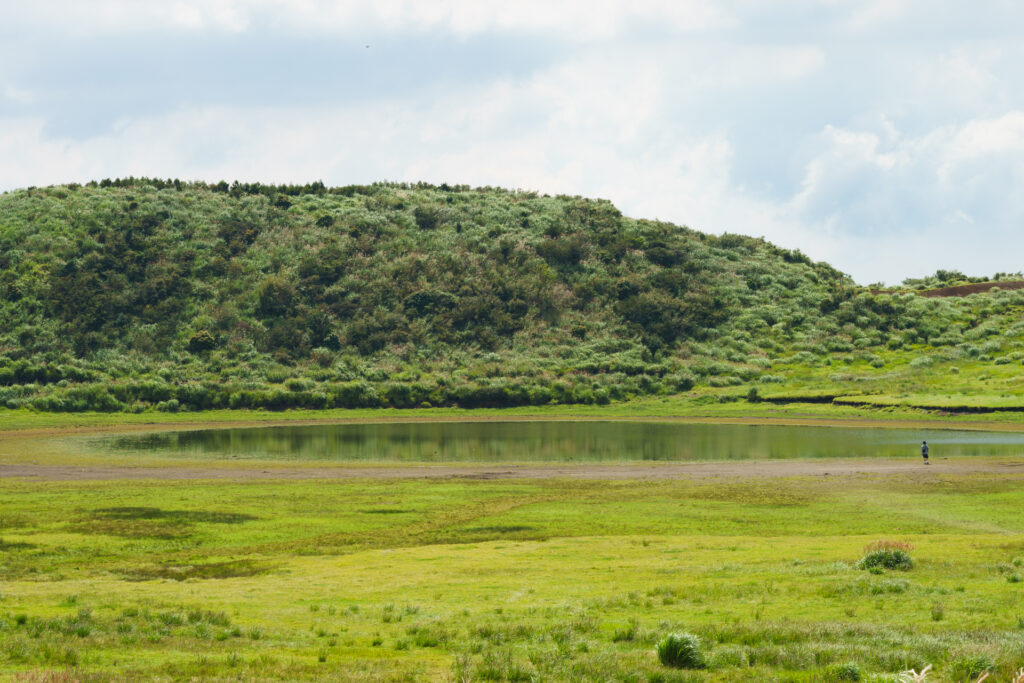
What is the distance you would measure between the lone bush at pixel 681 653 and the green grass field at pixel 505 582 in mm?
258

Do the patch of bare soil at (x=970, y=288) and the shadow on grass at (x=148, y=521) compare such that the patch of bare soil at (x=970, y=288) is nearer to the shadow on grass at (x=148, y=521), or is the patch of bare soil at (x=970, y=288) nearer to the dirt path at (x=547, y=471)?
the dirt path at (x=547, y=471)

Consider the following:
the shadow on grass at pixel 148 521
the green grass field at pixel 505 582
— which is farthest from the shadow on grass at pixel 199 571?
→ the shadow on grass at pixel 148 521

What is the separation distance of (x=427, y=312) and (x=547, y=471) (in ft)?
329

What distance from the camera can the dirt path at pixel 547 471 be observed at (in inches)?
2149

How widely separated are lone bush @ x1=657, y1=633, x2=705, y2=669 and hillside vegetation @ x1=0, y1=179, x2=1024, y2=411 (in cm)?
9396

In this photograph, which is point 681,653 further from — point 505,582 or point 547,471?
Answer: point 547,471

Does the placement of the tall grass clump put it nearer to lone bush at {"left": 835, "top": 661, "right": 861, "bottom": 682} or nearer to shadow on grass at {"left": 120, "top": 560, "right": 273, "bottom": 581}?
lone bush at {"left": 835, "top": 661, "right": 861, "bottom": 682}

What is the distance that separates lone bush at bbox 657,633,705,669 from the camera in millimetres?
14680

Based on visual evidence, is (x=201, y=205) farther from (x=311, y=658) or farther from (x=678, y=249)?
(x=311, y=658)

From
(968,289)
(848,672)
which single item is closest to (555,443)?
(848,672)

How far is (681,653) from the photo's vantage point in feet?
48.3

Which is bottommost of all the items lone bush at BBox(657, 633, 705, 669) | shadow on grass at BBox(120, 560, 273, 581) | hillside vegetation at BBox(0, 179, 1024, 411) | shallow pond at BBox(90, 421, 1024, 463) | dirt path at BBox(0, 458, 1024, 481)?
shadow on grass at BBox(120, 560, 273, 581)

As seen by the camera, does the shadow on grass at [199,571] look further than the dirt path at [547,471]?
No

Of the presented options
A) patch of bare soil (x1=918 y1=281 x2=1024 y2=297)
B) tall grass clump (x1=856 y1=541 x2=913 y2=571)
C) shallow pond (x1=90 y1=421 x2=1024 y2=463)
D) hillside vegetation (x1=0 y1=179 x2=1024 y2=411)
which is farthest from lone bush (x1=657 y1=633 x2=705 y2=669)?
patch of bare soil (x1=918 y1=281 x2=1024 y2=297)
